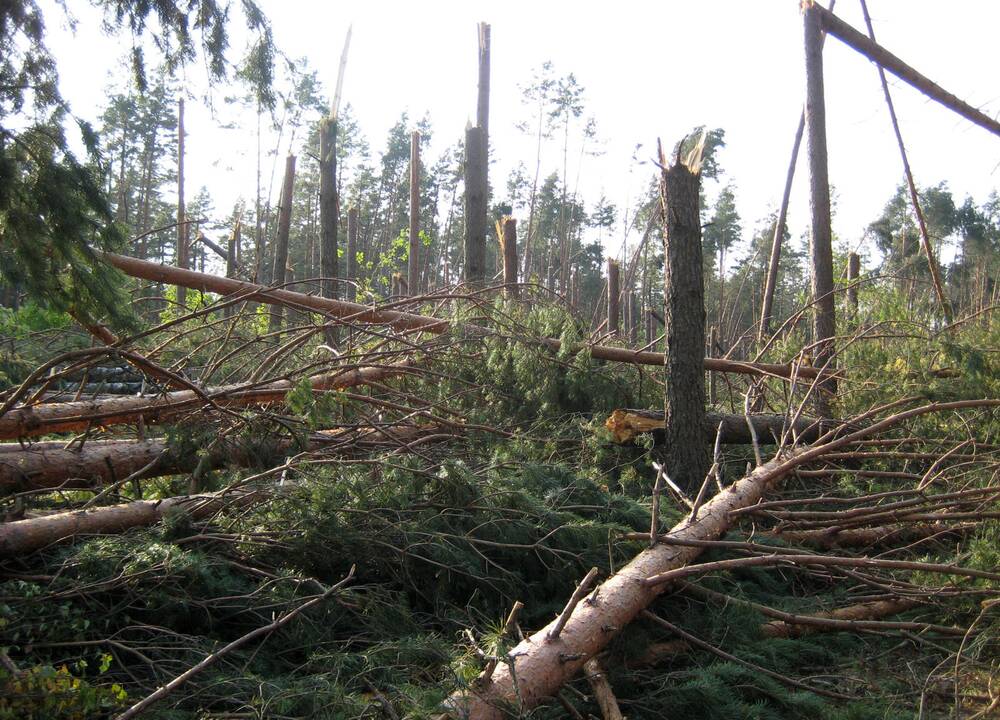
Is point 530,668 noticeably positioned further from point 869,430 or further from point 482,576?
point 869,430

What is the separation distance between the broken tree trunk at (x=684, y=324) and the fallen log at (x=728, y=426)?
0.24m

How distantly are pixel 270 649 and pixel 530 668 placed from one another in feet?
3.51

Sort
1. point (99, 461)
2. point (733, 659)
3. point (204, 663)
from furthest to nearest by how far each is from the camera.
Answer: point (99, 461) < point (733, 659) < point (204, 663)

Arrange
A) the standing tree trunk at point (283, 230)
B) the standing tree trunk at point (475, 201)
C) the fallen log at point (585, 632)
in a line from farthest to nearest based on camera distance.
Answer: the standing tree trunk at point (283, 230) < the standing tree trunk at point (475, 201) < the fallen log at point (585, 632)

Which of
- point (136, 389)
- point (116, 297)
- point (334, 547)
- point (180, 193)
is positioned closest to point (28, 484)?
point (116, 297)

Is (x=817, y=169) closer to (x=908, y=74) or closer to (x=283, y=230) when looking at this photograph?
(x=908, y=74)

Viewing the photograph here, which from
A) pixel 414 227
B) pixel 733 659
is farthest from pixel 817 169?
pixel 414 227

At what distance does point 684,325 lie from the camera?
17.1 feet

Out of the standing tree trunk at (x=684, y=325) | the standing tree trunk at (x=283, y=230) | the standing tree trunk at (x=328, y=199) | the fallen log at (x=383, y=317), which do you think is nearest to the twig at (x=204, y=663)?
the standing tree trunk at (x=684, y=325)

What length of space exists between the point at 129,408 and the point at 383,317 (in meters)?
2.44

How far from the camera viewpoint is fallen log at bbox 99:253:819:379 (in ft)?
19.9

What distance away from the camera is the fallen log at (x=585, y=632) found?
7.93 ft

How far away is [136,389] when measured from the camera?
6.35 m

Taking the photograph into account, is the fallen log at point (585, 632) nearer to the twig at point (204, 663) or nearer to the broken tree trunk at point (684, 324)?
the twig at point (204, 663)
